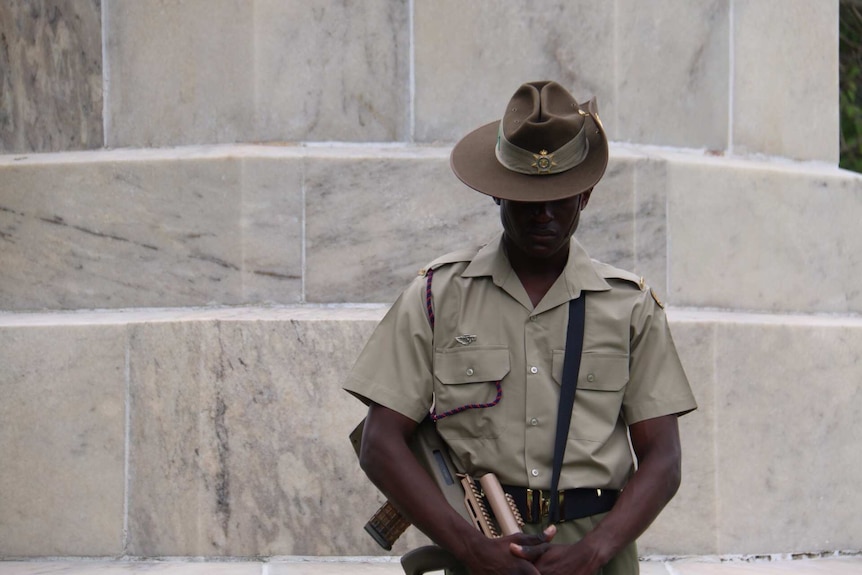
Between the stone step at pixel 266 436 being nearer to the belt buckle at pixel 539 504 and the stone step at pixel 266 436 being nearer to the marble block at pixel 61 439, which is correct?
the marble block at pixel 61 439

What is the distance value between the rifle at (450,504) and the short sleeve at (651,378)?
417mm

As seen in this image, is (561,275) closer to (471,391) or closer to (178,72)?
(471,391)

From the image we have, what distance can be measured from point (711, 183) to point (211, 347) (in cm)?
235

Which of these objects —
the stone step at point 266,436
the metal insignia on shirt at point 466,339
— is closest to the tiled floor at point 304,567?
the stone step at point 266,436

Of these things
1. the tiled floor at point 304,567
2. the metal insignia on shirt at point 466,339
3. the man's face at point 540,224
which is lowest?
the tiled floor at point 304,567

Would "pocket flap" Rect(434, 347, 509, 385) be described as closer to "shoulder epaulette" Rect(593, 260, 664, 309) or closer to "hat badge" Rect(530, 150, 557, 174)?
"shoulder epaulette" Rect(593, 260, 664, 309)

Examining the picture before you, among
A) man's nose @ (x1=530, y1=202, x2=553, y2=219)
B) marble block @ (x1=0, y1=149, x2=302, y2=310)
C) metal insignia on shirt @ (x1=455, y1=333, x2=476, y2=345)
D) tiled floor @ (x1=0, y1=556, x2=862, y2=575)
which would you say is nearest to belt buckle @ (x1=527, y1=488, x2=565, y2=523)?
metal insignia on shirt @ (x1=455, y1=333, x2=476, y2=345)

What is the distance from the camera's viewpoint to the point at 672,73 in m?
5.90

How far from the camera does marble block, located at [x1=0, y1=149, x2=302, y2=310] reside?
5.38m

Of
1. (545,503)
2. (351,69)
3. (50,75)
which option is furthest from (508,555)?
(50,75)

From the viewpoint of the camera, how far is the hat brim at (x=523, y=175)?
3092 millimetres

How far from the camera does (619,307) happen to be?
3.22m

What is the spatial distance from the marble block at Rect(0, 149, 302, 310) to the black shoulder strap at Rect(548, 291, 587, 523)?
7.86 ft

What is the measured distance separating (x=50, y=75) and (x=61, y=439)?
1814mm
